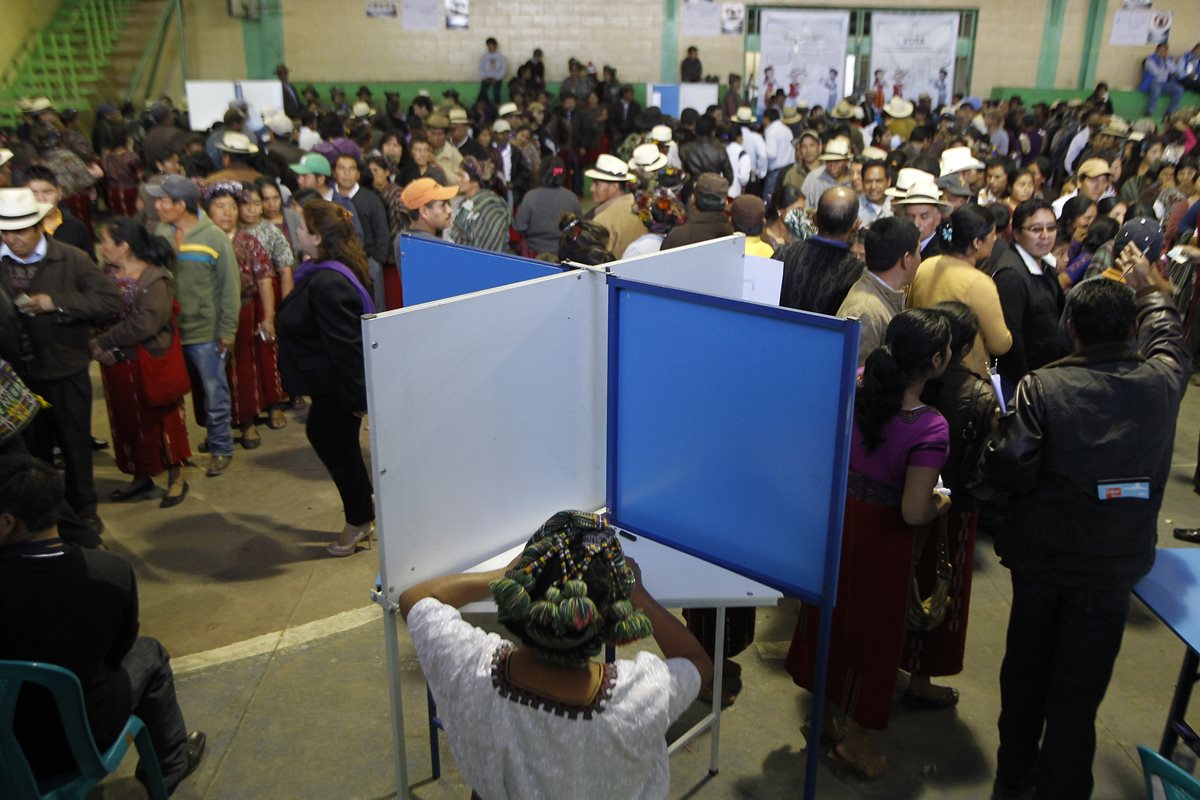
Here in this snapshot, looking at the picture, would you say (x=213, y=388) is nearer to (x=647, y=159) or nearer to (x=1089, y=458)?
(x=647, y=159)

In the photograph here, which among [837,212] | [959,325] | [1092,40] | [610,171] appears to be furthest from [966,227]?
[1092,40]

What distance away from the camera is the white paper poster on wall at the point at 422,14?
1698cm

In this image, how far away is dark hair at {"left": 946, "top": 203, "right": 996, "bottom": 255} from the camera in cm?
405

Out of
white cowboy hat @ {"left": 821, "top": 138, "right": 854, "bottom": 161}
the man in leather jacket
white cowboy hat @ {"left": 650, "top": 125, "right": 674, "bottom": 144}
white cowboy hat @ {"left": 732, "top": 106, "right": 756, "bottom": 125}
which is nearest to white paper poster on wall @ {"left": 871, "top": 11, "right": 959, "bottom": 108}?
white cowboy hat @ {"left": 732, "top": 106, "right": 756, "bottom": 125}

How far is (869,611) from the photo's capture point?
9.93 ft

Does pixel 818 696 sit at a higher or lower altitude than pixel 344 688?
higher

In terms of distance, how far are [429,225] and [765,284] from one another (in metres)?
1.94

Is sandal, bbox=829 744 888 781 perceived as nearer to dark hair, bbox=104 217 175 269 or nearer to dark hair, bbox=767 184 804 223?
dark hair, bbox=767 184 804 223

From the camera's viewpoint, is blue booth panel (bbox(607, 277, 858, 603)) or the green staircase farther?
the green staircase

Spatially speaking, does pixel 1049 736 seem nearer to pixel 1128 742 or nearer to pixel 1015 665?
pixel 1015 665

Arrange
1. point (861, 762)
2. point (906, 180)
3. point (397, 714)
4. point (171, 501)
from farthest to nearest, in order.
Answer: point (906, 180), point (171, 501), point (861, 762), point (397, 714)

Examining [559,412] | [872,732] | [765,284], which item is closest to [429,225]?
[765,284]

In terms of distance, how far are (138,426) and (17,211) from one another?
126 centimetres

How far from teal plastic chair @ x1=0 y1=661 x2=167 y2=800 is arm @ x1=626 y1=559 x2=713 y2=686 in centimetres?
144
